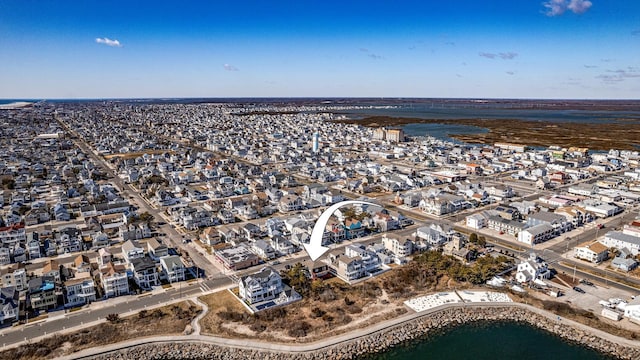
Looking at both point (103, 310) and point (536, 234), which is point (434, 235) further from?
point (103, 310)

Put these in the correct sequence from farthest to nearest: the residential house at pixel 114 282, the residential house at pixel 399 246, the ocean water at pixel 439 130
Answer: the ocean water at pixel 439 130
the residential house at pixel 399 246
the residential house at pixel 114 282

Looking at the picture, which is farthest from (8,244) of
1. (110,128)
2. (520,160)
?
(110,128)

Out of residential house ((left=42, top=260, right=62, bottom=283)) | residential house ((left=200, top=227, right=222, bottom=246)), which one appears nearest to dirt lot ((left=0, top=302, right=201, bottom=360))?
residential house ((left=42, top=260, right=62, bottom=283))

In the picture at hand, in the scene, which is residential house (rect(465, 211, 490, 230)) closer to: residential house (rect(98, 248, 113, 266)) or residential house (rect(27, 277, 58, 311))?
residential house (rect(98, 248, 113, 266))

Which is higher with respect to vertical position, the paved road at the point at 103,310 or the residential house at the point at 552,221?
the residential house at the point at 552,221

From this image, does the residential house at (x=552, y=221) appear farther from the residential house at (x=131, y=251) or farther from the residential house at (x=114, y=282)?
the residential house at (x=114, y=282)

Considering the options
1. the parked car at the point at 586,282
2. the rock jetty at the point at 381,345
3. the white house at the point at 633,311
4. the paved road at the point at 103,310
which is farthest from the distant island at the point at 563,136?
the paved road at the point at 103,310

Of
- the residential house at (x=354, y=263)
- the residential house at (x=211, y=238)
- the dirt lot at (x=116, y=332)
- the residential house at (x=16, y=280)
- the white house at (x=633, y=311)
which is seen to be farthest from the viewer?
the residential house at (x=211, y=238)
